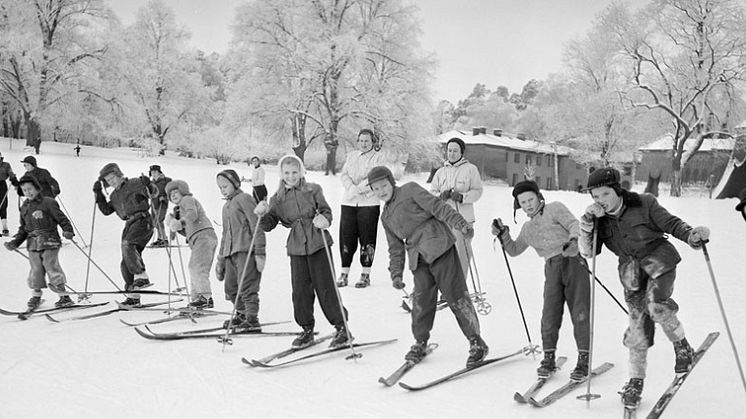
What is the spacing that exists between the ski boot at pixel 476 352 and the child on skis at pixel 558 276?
39 cm

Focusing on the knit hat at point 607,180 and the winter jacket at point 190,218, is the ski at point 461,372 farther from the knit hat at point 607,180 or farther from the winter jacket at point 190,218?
the winter jacket at point 190,218

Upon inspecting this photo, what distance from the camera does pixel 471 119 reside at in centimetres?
5231

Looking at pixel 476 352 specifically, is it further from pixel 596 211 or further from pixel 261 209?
pixel 261 209

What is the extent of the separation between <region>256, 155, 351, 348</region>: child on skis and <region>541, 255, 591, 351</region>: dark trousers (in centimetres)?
147

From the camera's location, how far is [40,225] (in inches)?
220

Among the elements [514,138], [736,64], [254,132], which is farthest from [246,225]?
[514,138]

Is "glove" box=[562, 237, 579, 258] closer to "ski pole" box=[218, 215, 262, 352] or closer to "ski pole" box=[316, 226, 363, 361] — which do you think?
"ski pole" box=[316, 226, 363, 361]

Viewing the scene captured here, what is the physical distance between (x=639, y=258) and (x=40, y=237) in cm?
519

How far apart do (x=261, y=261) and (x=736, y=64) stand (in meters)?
22.7

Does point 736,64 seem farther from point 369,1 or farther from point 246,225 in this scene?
point 246,225

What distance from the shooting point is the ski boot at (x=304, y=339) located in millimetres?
4270

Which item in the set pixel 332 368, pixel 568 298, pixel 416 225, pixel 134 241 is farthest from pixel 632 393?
pixel 134 241

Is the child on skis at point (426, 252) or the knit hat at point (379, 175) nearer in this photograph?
the child on skis at point (426, 252)

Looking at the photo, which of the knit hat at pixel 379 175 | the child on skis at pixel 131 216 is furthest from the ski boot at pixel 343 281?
the knit hat at pixel 379 175
